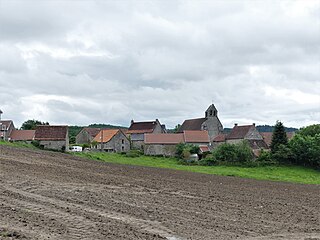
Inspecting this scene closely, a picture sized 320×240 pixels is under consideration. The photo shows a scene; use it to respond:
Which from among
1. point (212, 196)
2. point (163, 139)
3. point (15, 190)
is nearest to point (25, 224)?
point (15, 190)

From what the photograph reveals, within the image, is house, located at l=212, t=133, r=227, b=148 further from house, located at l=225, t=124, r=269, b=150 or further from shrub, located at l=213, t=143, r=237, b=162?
shrub, located at l=213, t=143, r=237, b=162

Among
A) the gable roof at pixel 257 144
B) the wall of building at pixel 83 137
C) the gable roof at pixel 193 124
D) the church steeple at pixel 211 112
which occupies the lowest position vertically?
the gable roof at pixel 257 144

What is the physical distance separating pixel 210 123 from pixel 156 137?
20228mm

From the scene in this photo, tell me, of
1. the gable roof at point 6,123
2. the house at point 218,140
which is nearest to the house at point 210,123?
the house at point 218,140

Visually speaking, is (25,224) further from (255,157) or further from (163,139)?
(163,139)

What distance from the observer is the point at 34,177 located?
21.4 metres

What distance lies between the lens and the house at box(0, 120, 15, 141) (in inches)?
3477

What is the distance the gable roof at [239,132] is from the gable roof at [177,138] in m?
5.48

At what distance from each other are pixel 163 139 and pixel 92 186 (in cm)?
7354

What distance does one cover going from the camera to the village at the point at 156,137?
76938mm

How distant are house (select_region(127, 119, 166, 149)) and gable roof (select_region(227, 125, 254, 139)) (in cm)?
2089

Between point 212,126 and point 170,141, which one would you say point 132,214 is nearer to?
point 170,141

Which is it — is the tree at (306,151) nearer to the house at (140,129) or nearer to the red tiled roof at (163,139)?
the red tiled roof at (163,139)

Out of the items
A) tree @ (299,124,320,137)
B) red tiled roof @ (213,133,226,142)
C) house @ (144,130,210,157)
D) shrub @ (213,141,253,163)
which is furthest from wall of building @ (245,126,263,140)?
shrub @ (213,141,253,163)
